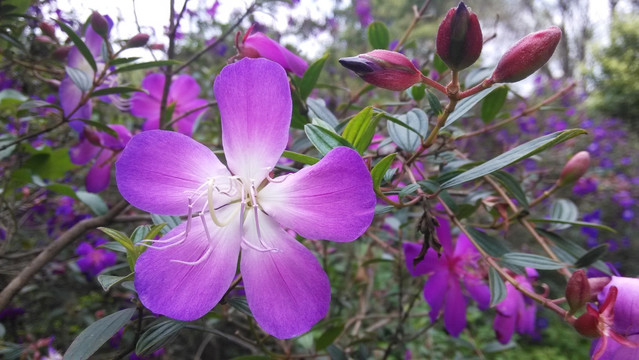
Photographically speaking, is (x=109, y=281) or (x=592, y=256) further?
(x=592, y=256)

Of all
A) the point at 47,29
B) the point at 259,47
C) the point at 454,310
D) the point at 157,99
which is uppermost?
the point at 259,47

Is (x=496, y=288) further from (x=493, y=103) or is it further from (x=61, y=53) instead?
(x=61, y=53)

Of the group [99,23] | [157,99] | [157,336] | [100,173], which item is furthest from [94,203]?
[157,336]

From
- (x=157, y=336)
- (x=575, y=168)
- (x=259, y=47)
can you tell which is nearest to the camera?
(x=157, y=336)

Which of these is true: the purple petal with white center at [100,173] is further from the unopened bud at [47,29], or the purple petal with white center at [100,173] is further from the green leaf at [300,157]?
the green leaf at [300,157]

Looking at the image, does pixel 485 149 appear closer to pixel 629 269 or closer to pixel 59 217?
pixel 629 269

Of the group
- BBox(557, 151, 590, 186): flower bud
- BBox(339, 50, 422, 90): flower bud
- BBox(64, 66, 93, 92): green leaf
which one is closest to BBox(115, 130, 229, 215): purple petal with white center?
BBox(339, 50, 422, 90): flower bud
